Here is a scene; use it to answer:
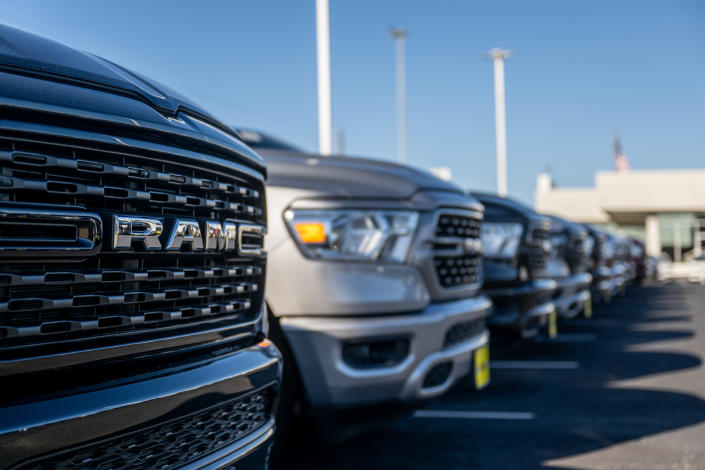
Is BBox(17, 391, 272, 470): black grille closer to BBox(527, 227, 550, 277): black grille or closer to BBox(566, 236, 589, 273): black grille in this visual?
BBox(527, 227, 550, 277): black grille

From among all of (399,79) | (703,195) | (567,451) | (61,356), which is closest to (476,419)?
(567,451)

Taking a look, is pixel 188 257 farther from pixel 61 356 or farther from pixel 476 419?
pixel 476 419

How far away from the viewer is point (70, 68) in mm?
1722

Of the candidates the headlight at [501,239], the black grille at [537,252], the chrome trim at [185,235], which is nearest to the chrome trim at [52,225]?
the chrome trim at [185,235]

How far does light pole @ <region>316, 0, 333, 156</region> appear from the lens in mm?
9211

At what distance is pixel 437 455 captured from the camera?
3.99 meters

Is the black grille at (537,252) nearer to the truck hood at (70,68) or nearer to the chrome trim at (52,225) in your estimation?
the truck hood at (70,68)

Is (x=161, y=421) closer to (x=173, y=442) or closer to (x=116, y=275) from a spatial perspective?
(x=173, y=442)

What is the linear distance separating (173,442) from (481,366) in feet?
7.88

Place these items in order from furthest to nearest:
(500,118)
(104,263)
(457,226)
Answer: (500,118)
(457,226)
(104,263)

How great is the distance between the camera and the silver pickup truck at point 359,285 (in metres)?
3.11

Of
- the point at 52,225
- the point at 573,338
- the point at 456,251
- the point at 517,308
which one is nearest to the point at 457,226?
the point at 456,251

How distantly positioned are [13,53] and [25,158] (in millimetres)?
284

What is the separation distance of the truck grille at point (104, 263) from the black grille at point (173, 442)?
228 millimetres
